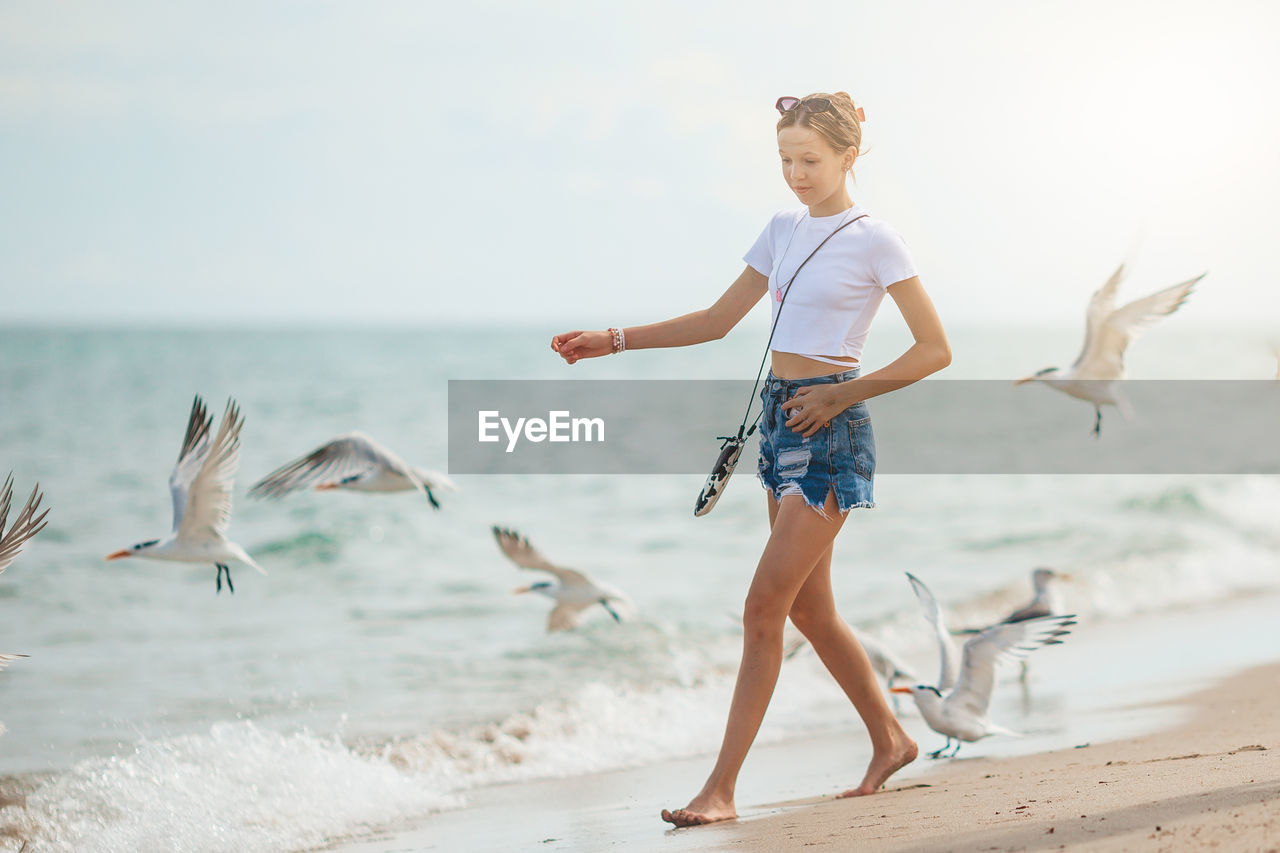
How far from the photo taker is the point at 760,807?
3668 mm

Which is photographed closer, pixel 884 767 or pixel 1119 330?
pixel 884 767

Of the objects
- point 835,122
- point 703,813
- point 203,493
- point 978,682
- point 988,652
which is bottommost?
point 703,813

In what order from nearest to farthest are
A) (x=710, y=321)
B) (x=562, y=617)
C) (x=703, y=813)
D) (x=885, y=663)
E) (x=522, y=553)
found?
(x=703, y=813) → (x=710, y=321) → (x=885, y=663) → (x=522, y=553) → (x=562, y=617)

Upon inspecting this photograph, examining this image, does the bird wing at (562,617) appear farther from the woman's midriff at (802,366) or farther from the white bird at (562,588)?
the woman's midriff at (802,366)

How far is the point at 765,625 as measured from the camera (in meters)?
3.15

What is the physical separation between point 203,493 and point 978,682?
306 cm

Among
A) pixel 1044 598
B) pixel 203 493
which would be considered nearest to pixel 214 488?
pixel 203 493

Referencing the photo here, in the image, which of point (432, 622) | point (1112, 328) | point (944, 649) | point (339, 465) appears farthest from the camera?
point (432, 622)

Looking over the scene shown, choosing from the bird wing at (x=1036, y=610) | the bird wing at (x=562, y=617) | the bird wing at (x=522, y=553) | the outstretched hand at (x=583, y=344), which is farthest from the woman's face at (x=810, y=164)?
the bird wing at (x=562, y=617)

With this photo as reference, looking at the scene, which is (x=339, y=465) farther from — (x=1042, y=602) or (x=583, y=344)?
(x=1042, y=602)

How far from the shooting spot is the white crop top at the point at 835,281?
2.97 meters

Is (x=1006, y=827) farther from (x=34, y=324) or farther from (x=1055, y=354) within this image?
(x=34, y=324)

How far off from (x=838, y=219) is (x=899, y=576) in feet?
21.2

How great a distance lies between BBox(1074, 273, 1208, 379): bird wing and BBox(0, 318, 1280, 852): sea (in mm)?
429
